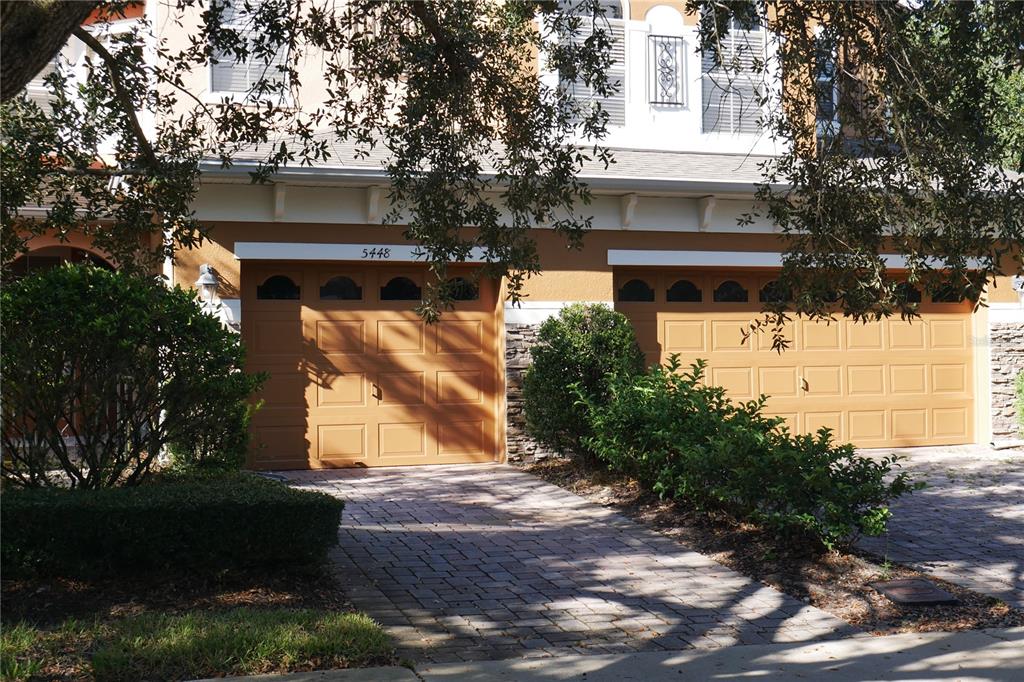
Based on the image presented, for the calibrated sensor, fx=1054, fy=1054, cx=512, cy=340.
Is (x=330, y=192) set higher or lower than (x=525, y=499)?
higher

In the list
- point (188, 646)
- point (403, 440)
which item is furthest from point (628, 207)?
point (188, 646)

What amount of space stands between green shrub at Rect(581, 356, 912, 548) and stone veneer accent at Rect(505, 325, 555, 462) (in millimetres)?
2551

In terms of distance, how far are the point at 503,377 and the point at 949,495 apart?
5548 millimetres

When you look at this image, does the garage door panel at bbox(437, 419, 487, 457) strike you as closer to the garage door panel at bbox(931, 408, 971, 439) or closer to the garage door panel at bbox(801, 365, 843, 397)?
the garage door panel at bbox(801, 365, 843, 397)

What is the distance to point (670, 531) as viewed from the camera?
9.45 meters

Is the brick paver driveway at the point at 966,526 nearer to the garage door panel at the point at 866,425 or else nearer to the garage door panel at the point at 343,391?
the garage door panel at the point at 866,425

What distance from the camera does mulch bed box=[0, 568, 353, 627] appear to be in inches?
Answer: 255

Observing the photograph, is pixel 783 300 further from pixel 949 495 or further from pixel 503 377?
pixel 503 377

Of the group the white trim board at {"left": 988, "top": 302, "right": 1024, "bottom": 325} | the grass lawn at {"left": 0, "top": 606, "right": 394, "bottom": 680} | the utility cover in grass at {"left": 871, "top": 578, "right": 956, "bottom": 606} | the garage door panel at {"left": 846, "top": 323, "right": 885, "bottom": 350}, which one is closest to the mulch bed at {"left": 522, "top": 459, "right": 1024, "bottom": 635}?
the utility cover in grass at {"left": 871, "top": 578, "right": 956, "bottom": 606}

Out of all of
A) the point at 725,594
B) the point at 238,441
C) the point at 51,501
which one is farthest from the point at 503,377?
the point at 51,501

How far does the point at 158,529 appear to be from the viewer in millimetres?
6852

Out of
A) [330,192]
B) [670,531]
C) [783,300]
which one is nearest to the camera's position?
[783,300]

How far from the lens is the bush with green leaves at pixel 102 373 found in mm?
7414

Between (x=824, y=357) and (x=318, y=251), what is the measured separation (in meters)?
7.37
